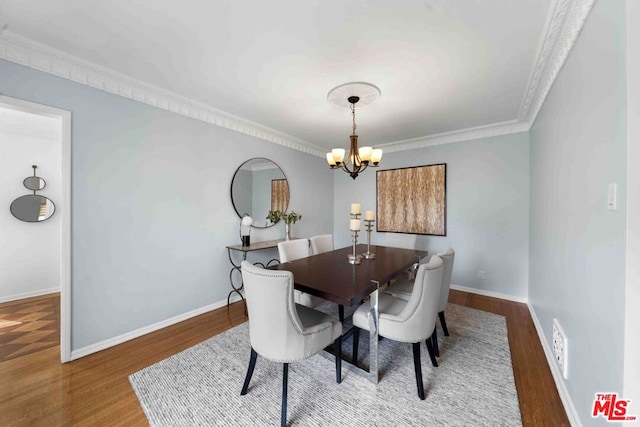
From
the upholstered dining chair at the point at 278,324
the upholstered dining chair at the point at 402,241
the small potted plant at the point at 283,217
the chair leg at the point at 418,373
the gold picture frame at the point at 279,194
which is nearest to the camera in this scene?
the upholstered dining chair at the point at 278,324

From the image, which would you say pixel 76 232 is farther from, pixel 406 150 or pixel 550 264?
pixel 406 150

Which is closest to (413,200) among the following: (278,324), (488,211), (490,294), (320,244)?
(488,211)

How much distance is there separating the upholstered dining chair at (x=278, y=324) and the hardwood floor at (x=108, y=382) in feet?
2.77

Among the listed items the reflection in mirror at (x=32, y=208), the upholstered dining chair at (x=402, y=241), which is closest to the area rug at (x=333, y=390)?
the upholstered dining chair at (x=402, y=241)

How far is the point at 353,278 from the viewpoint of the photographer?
176 centimetres

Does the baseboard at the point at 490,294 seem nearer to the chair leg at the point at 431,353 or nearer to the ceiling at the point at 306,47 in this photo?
the chair leg at the point at 431,353

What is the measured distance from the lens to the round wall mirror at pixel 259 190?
10.7 feet

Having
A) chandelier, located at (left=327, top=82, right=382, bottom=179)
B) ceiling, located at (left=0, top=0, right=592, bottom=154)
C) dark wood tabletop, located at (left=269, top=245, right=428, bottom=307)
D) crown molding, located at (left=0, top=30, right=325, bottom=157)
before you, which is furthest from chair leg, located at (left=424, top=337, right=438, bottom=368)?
crown molding, located at (left=0, top=30, right=325, bottom=157)

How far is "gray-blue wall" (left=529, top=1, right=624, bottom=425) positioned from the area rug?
0.48 m

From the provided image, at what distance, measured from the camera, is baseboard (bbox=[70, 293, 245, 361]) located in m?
2.06

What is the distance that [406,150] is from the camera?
13.6 feet

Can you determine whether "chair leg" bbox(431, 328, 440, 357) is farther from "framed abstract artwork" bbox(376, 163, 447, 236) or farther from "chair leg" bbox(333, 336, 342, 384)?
"framed abstract artwork" bbox(376, 163, 447, 236)

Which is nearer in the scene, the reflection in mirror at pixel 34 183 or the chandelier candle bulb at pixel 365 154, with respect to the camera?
the chandelier candle bulb at pixel 365 154

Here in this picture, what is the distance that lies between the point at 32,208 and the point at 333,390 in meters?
4.71
